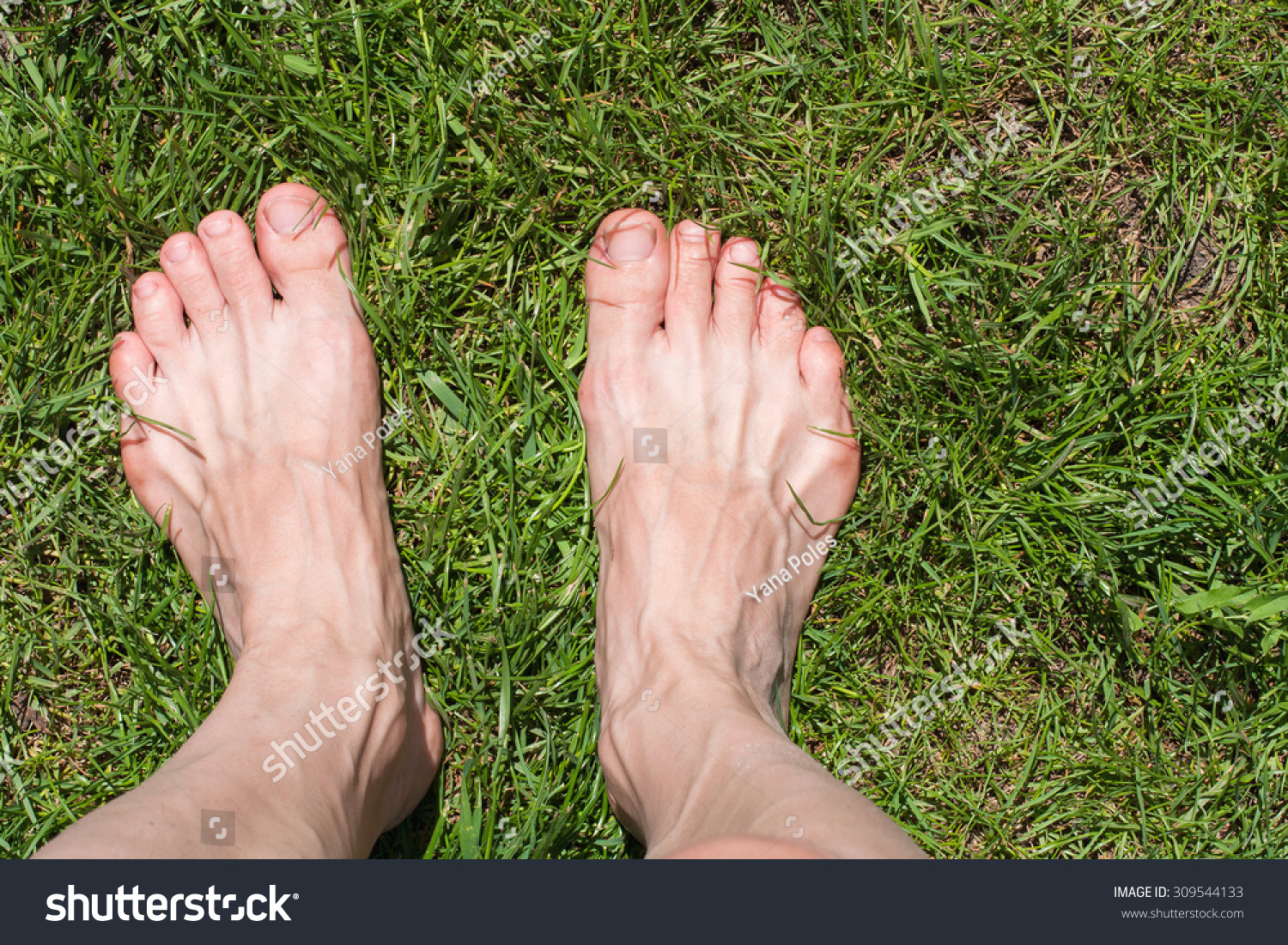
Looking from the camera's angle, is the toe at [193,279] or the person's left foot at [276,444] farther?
the toe at [193,279]

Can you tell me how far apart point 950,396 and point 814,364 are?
1.04ft

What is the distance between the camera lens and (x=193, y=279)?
2.07 m

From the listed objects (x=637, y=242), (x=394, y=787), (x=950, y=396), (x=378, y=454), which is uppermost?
(x=637, y=242)

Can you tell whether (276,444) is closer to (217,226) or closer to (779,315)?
(217,226)

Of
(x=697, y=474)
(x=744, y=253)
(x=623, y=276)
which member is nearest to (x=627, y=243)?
(x=623, y=276)

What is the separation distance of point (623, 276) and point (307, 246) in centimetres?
73

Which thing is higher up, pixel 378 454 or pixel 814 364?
pixel 814 364

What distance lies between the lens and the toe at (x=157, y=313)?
6.79 ft

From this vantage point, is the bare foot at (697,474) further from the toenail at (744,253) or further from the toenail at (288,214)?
the toenail at (288,214)

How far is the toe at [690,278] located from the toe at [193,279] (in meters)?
1.06

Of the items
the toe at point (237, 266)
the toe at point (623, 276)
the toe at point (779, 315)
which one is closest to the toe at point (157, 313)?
the toe at point (237, 266)
